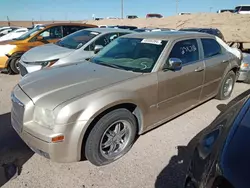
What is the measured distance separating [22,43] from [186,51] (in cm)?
609

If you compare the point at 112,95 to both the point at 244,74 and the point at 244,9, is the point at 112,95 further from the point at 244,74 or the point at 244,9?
the point at 244,9

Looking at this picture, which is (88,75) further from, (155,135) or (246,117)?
(246,117)

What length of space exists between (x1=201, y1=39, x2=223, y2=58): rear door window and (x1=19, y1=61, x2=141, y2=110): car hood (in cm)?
187

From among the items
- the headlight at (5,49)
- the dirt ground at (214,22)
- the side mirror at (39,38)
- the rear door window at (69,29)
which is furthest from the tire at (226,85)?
the dirt ground at (214,22)

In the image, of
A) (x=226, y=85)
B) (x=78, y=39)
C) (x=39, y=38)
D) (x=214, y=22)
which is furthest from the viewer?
(x=214, y=22)

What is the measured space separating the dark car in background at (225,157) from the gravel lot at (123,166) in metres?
0.82

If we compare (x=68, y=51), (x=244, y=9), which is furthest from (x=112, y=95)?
(x=244, y=9)

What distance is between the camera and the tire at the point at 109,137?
2.49 metres

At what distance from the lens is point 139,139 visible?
3283 mm

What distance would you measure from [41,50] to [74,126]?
14.8 ft

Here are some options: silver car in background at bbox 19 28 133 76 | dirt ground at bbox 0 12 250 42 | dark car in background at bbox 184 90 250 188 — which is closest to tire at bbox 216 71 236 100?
dark car in background at bbox 184 90 250 188

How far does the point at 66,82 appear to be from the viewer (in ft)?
8.91

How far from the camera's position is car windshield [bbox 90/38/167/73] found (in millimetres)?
3176

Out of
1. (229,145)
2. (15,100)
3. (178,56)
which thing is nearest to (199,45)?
(178,56)
